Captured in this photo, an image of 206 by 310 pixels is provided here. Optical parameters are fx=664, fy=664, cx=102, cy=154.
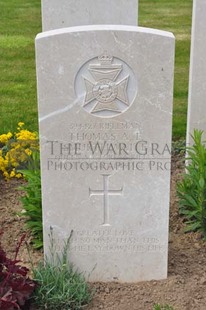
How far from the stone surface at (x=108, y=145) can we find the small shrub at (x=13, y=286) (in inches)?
12.7

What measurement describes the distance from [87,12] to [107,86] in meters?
2.12

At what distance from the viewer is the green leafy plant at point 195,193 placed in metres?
4.21

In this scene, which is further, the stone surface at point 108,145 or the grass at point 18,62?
the grass at point 18,62

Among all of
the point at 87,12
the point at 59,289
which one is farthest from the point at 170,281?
the point at 87,12

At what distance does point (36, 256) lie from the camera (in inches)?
164

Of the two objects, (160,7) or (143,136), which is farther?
(160,7)

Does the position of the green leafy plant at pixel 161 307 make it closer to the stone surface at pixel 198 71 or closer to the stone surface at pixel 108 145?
the stone surface at pixel 108 145

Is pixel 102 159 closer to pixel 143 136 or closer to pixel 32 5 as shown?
pixel 143 136

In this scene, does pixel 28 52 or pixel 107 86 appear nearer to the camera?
pixel 107 86

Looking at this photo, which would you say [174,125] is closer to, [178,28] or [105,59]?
[105,59]

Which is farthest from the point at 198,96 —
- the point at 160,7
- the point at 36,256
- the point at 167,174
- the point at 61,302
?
the point at 160,7

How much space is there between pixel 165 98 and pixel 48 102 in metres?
0.63

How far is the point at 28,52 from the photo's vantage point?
31.7ft

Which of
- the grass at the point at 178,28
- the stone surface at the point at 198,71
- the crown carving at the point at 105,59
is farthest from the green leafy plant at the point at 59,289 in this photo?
the grass at the point at 178,28
